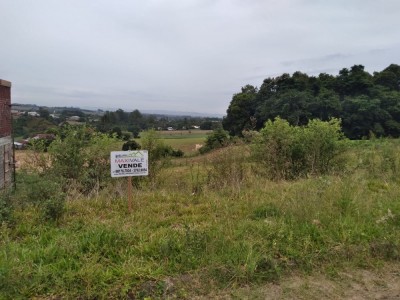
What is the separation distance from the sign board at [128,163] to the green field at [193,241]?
564mm

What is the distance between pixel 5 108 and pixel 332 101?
36.7 metres

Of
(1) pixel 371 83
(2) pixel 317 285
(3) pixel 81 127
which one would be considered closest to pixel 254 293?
(2) pixel 317 285

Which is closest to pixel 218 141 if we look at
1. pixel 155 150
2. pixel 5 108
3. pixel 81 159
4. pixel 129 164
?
pixel 155 150

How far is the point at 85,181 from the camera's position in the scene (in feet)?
22.6

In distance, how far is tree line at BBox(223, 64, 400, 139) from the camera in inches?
1522

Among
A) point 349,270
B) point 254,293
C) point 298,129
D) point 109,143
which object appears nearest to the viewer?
point 254,293

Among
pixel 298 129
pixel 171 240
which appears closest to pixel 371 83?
pixel 298 129

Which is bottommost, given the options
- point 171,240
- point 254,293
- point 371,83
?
point 254,293

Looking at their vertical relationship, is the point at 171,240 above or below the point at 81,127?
below

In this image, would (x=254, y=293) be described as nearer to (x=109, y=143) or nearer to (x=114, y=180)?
(x=114, y=180)

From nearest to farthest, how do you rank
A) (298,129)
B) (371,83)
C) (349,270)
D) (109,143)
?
(349,270), (109,143), (298,129), (371,83)

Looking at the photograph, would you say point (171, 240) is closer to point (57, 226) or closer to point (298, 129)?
point (57, 226)

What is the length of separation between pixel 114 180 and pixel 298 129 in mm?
4861

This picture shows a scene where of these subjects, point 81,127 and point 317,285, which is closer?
point 317,285
